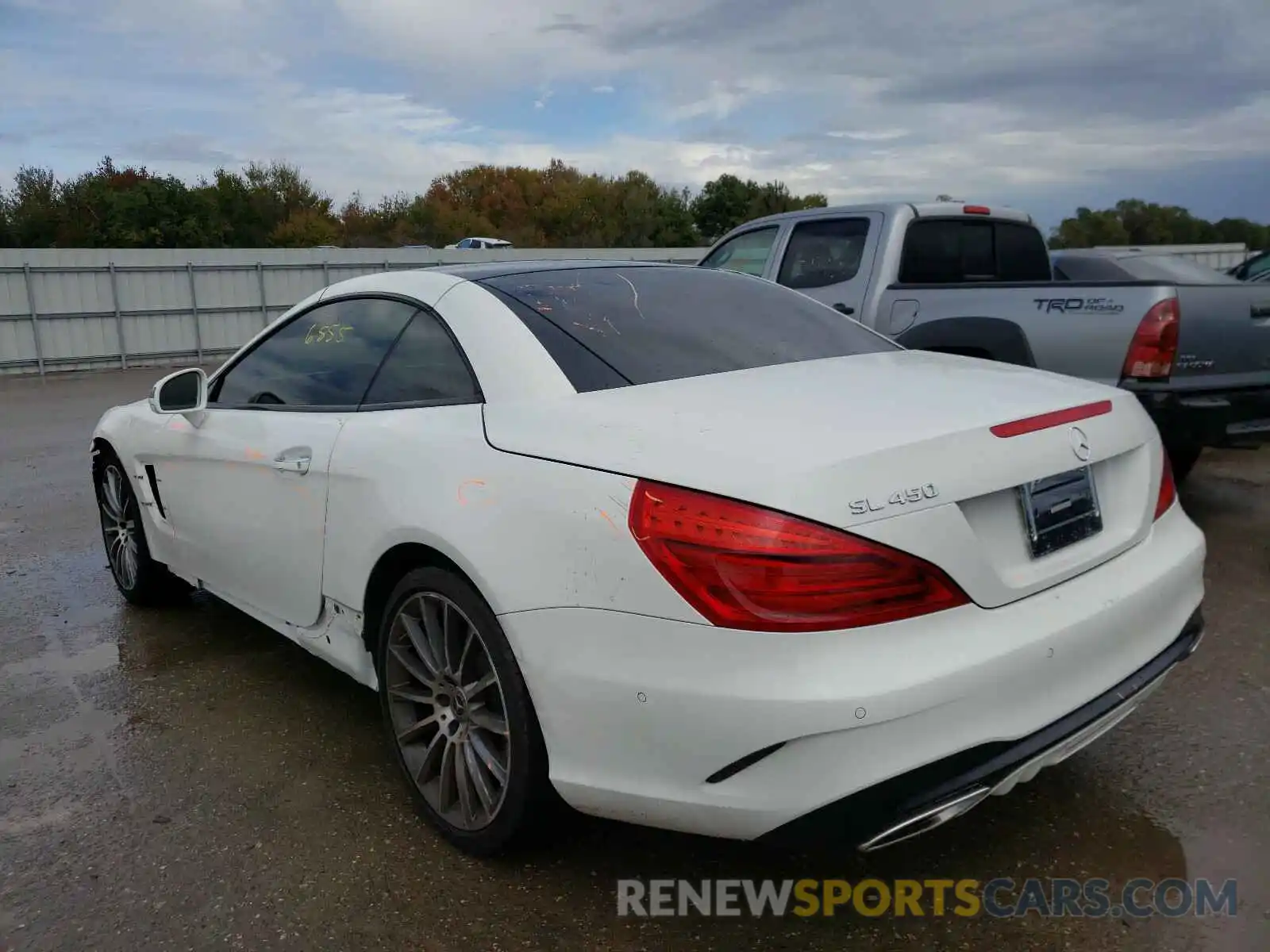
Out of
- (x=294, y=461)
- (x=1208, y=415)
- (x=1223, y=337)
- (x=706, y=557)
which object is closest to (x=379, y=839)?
(x=294, y=461)

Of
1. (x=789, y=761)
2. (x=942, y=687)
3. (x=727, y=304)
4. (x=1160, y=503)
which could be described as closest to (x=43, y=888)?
(x=789, y=761)

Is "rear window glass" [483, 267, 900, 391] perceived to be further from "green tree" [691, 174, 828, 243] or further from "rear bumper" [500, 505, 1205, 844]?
"green tree" [691, 174, 828, 243]

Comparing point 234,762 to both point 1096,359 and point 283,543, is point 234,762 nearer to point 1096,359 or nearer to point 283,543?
point 283,543

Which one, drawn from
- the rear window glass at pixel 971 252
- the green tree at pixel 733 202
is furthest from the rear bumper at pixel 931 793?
the green tree at pixel 733 202

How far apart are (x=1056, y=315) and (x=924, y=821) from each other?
3.77 m

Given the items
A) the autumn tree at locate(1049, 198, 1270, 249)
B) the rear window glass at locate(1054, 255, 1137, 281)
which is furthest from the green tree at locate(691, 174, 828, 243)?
the rear window glass at locate(1054, 255, 1137, 281)

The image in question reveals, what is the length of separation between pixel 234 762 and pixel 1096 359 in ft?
13.9

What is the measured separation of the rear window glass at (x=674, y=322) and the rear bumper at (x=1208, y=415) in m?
2.19

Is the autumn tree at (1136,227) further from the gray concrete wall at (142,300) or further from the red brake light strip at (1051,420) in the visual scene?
the red brake light strip at (1051,420)

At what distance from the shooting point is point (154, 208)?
41.2 metres

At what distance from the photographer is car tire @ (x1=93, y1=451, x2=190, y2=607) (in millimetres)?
4598

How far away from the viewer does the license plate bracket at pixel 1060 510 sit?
225cm

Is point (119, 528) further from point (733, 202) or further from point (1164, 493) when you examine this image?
point (733, 202)

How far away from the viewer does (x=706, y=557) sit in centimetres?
199
